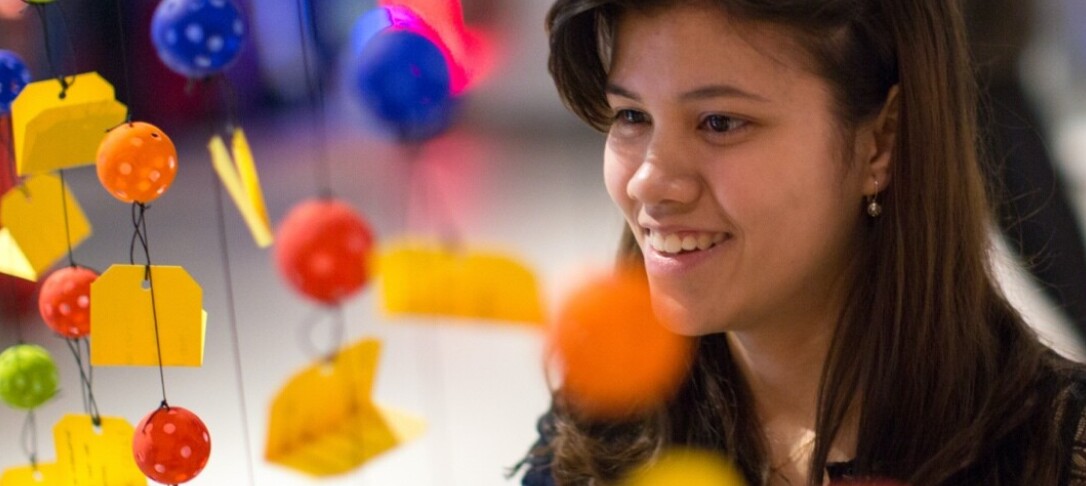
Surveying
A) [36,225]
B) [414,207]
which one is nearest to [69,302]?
[36,225]

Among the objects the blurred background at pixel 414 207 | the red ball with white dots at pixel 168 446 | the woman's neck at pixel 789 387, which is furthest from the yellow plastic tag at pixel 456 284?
the woman's neck at pixel 789 387

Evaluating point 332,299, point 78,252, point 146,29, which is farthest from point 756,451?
point 146,29

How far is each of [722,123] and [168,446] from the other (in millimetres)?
379

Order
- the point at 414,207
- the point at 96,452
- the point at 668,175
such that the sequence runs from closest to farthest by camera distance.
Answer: the point at 96,452, the point at 668,175, the point at 414,207

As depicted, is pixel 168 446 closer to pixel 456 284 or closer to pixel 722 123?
pixel 456 284

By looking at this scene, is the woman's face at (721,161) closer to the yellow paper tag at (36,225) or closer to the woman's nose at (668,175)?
the woman's nose at (668,175)

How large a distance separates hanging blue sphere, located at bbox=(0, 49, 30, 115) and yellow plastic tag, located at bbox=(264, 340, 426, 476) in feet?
0.75

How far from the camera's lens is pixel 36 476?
669 mm

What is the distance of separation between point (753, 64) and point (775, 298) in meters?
0.16

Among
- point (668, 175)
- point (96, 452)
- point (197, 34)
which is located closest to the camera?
point (197, 34)

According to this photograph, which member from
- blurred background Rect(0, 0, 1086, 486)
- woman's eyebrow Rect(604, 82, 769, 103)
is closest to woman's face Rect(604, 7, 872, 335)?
woman's eyebrow Rect(604, 82, 769, 103)

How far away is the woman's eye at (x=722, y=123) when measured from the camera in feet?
2.46

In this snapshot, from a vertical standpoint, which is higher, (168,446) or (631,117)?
(631,117)

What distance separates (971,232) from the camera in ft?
2.68
